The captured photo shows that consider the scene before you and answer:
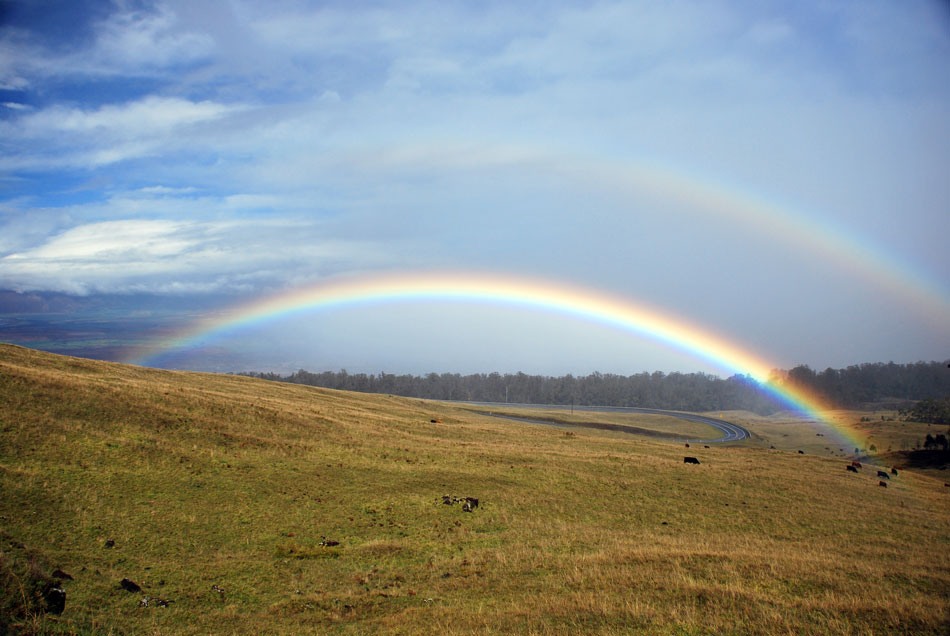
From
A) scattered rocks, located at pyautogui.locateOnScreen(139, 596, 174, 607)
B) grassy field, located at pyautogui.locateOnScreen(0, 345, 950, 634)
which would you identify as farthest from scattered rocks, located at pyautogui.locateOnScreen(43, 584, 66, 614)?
scattered rocks, located at pyautogui.locateOnScreen(139, 596, 174, 607)

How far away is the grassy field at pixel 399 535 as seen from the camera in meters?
13.9

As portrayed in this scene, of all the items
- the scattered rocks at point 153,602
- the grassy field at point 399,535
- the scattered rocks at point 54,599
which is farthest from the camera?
the scattered rocks at point 153,602

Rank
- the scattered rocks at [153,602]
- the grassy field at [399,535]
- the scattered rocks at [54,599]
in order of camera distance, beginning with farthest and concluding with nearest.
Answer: the scattered rocks at [153,602]
the grassy field at [399,535]
the scattered rocks at [54,599]

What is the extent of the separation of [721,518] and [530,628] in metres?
20.9

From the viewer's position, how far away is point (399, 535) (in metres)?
23.0

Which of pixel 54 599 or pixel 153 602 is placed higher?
pixel 54 599

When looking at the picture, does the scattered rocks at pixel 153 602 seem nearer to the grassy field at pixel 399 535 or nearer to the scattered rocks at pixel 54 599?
the grassy field at pixel 399 535

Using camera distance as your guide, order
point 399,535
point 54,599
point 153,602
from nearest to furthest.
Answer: point 54,599, point 153,602, point 399,535

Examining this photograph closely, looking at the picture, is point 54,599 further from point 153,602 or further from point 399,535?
point 399,535

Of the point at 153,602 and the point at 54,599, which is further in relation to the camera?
the point at 153,602

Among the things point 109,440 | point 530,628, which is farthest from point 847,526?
point 109,440

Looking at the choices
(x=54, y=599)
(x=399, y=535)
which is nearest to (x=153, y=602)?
(x=54, y=599)

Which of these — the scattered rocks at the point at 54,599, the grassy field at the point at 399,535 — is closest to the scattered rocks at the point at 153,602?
Answer: the grassy field at the point at 399,535

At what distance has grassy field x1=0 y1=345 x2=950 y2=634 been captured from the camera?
1386 cm
